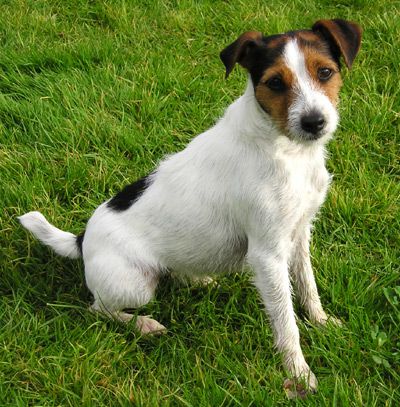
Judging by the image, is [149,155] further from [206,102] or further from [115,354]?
[115,354]

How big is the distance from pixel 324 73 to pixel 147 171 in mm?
2110

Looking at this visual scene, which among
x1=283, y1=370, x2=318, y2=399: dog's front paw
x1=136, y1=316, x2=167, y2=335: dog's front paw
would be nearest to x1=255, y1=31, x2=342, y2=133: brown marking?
x1=283, y1=370, x2=318, y2=399: dog's front paw

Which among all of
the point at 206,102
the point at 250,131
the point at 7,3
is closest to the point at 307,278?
the point at 250,131

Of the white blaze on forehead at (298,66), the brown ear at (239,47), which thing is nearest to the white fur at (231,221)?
the white blaze on forehead at (298,66)

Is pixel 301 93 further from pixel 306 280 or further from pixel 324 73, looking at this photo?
pixel 306 280

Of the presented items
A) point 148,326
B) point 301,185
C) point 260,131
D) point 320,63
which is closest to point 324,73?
point 320,63

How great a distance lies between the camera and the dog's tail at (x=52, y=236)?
404cm

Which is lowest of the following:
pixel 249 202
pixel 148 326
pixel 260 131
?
pixel 148 326

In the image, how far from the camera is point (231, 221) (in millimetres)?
3629

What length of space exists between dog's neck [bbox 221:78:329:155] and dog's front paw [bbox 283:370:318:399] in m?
1.18

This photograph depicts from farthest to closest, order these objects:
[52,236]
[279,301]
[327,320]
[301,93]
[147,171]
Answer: [147,171], [52,236], [327,320], [279,301], [301,93]

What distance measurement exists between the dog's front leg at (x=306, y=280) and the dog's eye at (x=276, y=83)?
1.03 metres

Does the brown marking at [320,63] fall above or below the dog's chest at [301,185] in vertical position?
above

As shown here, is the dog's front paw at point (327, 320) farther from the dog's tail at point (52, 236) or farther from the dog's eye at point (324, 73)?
the dog's tail at point (52, 236)
